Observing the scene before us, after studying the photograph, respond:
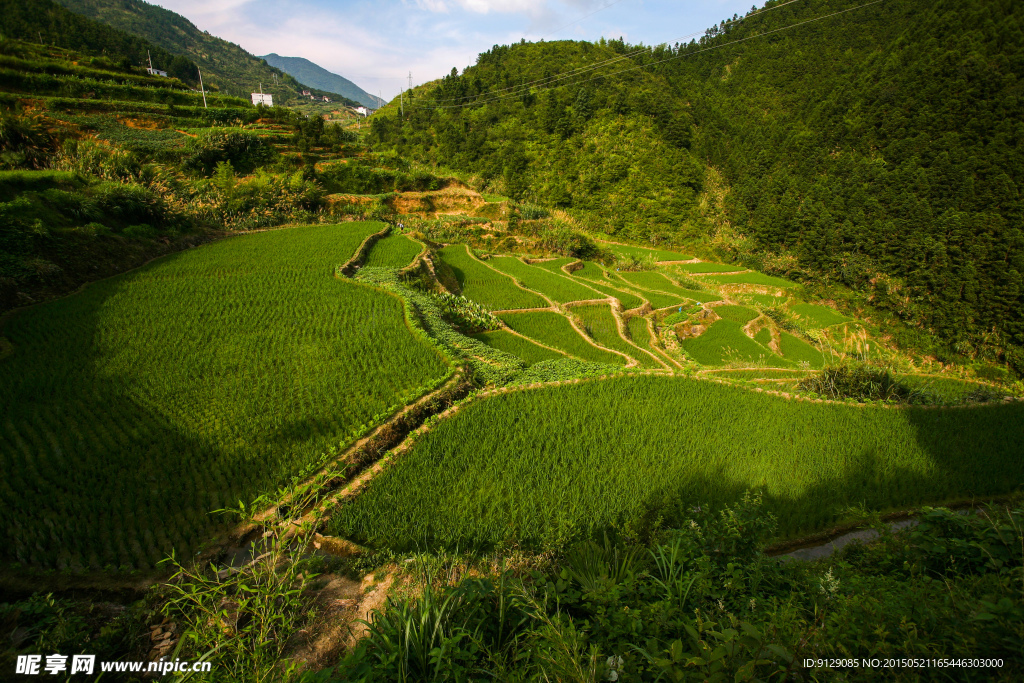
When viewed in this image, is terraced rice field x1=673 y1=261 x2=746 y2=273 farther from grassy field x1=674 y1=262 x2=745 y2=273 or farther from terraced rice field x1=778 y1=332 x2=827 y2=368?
terraced rice field x1=778 y1=332 x2=827 y2=368

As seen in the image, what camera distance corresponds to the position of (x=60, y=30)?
95.7 feet

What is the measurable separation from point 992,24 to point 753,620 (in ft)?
152

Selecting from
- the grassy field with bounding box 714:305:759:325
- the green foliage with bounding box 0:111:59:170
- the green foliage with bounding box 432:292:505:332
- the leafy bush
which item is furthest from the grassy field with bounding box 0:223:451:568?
the grassy field with bounding box 714:305:759:325

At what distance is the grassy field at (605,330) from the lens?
1127 cm

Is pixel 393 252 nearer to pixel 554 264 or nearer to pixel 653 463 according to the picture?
pixel 554 264

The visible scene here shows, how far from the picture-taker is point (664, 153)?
129 feet

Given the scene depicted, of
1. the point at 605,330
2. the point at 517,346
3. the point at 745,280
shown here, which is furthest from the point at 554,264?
the point at 745,280

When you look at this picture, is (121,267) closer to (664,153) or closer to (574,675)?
(574,675)

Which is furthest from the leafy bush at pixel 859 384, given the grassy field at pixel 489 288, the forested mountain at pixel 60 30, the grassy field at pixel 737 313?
the forested mountain at pixel 60 30

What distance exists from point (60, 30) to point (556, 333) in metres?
44.6

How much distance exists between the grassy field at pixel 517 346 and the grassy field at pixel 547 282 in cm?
451

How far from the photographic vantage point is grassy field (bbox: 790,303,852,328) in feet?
70.1

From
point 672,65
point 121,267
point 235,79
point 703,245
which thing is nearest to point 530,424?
point 121,267

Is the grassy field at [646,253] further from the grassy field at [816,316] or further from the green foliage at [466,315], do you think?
the green foliage at [466,315]
